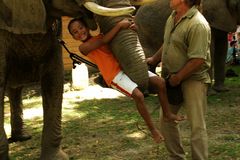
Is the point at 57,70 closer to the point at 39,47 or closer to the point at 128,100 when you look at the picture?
the point at 39,47

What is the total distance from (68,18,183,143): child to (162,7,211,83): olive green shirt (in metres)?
0.31

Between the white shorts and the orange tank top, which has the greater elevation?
the orange tank top

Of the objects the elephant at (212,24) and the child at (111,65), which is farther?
the elephant at (212,24)

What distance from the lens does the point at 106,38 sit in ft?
14.8

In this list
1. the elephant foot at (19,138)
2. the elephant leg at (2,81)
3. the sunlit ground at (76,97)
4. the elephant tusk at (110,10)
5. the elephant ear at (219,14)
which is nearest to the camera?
the elephant tusk at (110,10)

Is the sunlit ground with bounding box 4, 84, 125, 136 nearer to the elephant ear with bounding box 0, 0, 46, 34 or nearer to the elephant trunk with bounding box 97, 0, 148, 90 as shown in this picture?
the elephant ear with bounding box 0, 0, 46, 34

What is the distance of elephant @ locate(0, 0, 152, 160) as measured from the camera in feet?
14.6

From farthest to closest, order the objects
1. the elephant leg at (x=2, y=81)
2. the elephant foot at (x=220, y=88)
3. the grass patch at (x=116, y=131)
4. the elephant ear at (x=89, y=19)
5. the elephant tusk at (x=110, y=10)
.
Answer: the elephant foot at (x=220, y=88) < the grass patch at (x=116, y=131) < the elephant leg at (x=2, y=81) < the elephant ear at (x=89, y=19) < the elephant tusk at (x=110, y=10)

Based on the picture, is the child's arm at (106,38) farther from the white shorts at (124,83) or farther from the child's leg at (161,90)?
the child's leg at (161,90)

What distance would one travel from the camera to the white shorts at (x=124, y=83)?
4426mm

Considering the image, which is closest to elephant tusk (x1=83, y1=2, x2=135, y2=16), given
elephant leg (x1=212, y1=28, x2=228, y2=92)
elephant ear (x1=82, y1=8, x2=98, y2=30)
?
elephant ear (x1=82, y1=8, x2=98, y2=30)

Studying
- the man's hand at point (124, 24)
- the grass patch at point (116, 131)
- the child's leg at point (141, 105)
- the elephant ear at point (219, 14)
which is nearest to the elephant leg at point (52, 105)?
the grass patch at point (116, 131)

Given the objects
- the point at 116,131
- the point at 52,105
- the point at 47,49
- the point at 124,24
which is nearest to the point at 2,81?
the point at 47,49

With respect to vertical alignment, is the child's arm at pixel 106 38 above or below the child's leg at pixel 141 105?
above
